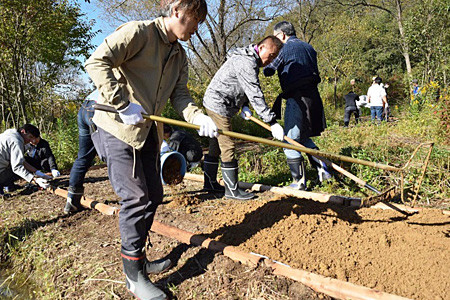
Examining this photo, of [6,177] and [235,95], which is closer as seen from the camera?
[235,95]

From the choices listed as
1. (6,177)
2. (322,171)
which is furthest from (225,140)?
(6,177)

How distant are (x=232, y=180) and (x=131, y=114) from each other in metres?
2.02

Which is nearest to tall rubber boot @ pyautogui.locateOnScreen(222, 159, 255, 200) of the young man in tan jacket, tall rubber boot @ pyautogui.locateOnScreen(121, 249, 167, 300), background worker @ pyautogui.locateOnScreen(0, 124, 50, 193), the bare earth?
the bare earth

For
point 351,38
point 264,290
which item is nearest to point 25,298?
point 264,290

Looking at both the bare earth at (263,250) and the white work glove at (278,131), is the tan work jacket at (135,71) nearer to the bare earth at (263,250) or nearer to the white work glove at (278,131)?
the bare earth at (263,250)

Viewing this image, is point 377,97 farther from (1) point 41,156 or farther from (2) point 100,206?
(1) point 41,156

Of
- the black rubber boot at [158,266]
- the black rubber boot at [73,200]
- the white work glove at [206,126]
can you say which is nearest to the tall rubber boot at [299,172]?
the white work glove at [206,126]

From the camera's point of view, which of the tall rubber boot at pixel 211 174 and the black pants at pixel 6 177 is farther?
the black pants at pixel 6 177

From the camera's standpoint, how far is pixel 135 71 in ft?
6.49

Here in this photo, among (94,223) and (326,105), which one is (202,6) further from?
(326,105)

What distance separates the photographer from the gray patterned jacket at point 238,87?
3.26 meters

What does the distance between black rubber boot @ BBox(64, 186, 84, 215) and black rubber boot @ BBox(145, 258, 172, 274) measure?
179 centimetres

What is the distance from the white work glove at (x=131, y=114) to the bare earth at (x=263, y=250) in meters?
1.16

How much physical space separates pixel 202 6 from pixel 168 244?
1945mm
